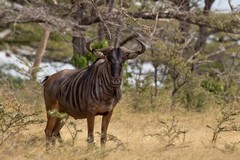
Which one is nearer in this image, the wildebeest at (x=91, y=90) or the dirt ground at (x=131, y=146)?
the dirt ground at (x=131, y=146)

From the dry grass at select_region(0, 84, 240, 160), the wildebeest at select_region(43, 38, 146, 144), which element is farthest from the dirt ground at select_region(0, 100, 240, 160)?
the wildebeest at select_region(43, 38, 146, 144)

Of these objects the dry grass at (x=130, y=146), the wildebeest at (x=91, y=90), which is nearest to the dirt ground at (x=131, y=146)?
the dry grass at (x=130, y=146)

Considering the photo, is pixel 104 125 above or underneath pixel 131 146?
above

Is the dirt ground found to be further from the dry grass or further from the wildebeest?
the wildebeest

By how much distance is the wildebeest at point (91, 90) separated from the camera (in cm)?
877

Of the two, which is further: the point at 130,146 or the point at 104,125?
the point at 104,125

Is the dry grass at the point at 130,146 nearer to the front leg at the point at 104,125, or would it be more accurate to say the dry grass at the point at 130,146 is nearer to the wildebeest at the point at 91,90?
the front leg at the point at 104,125

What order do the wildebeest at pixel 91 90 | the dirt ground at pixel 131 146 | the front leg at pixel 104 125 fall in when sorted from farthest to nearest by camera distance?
1. the front leg at pixel 104 125
2. the wildebeest at pixel 91 90
3. the dirt ground at pixel 131 146

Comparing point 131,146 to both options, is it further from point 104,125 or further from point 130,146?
point 104,125

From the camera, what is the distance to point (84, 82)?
9.23 m

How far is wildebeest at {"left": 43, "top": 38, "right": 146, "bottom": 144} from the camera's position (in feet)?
28.8

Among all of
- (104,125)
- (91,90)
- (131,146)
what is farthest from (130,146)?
(91,90)

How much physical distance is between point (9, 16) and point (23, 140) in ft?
24.5

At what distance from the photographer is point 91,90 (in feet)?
29.7
